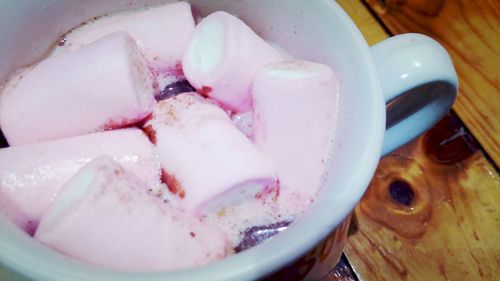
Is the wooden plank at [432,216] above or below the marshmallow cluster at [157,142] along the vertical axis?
below

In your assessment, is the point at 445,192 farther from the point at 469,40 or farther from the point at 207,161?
the point at 207,161

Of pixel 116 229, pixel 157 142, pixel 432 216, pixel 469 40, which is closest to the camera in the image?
pixel 116 229

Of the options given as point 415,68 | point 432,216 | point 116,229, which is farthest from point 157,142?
point 432,216

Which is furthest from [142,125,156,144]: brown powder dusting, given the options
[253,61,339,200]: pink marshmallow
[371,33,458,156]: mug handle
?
[371,33,458,156]: mug handle

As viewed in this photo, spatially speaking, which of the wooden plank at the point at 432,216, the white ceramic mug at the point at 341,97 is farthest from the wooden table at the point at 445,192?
the white ceramic mug at the point at 341,97

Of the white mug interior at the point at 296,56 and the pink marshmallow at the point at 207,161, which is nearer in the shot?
the white mug interior at the point at 296,56

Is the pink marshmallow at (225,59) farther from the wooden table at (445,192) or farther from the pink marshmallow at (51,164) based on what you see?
the wooden table at (445,192)
